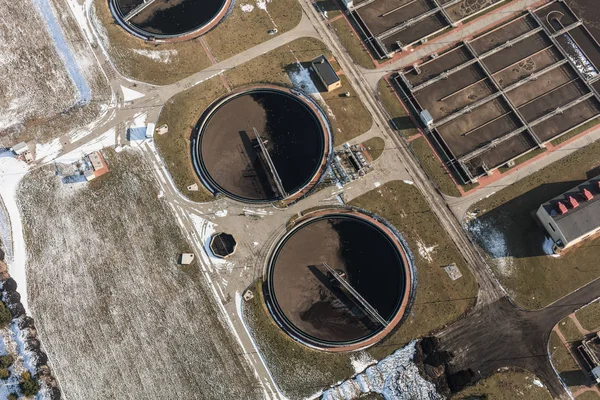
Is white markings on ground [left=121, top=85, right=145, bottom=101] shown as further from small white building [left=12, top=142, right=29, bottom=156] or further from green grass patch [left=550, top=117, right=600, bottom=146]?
green grass patch [left=550, top=117, right=600, bottom=146]

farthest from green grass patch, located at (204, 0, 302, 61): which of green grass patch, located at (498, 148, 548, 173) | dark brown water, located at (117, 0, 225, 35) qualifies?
green grass patch, located at (498, 148, 548, 173)

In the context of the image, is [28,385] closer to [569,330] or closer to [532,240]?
[532,240]

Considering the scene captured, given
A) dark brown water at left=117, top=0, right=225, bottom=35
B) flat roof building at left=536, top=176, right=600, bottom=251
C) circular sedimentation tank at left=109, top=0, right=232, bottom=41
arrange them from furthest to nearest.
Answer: dark brown water at left=117, top=0, right=225, bottom=35 → circular sedimentation tank at left=109, top=0, right=232, bottom=41 → flat roof building at left=536, top=176, right=600, bottom=251

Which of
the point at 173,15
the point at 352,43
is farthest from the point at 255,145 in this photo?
the point at 173,15

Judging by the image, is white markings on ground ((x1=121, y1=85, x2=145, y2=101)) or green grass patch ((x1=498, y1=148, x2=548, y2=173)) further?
white markings on ground ((x1=121, y1=85, x2=145, y2=101))

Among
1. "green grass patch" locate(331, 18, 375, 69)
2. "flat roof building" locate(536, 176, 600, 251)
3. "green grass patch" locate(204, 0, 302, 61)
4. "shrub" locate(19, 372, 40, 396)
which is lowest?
"flat roof building" locate(536, 176, 600, 251)

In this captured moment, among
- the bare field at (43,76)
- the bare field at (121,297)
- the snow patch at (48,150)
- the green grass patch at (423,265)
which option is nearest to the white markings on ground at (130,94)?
the bare field at (43,76)
